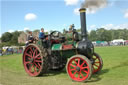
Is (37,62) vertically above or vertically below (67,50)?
below

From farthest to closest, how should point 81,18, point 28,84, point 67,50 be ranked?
point 67,50 < point 81,18 < point 28,84

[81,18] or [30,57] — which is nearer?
[81,18]

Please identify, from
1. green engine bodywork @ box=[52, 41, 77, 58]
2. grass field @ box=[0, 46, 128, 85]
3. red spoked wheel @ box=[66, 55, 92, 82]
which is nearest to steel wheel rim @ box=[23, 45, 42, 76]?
grass field @ box=[0, 46, 128, 85]

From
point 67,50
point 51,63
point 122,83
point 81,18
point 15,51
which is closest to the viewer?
point 122,83

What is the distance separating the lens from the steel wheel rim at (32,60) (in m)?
6.00

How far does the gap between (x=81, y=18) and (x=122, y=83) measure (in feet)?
8.61

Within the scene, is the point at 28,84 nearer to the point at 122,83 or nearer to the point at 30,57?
the point at 30,57

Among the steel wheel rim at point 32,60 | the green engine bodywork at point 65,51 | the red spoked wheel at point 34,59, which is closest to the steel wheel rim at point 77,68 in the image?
the green engine bodywork at point 65,51

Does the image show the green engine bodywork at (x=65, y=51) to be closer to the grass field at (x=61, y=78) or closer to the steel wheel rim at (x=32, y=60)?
the steel wheel rim at (x=32, y=60)

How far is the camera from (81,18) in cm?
520

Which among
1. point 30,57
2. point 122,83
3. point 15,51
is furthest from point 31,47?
point 15,51

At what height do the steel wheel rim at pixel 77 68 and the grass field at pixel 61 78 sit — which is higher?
the steel wheel rim at pixel 77 68

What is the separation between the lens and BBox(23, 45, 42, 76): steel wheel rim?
6000 mm

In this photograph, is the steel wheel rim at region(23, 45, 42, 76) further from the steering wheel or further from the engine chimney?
the engine chimney
